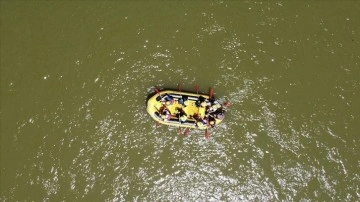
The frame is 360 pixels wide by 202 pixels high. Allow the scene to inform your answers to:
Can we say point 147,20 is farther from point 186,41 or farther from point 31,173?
point 31,173

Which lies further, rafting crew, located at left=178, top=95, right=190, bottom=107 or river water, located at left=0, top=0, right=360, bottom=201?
river water, located at left=0, top=0, right=360, bottom=201

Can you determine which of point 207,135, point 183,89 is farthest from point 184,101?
point 207,135

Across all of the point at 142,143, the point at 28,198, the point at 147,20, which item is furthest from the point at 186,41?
the point at 28,198

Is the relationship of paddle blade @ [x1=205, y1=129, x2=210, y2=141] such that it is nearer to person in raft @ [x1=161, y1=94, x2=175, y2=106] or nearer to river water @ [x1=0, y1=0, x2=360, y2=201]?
river water @ [x1=0, y1=0, x2=360, y2=201]

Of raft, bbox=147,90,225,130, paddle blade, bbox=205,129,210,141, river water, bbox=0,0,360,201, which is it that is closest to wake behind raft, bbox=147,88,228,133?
raft, bbox=147,90,225,130

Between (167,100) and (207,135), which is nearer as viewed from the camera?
(167,100)

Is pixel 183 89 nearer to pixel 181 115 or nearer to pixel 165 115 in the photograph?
pixel 181 115
